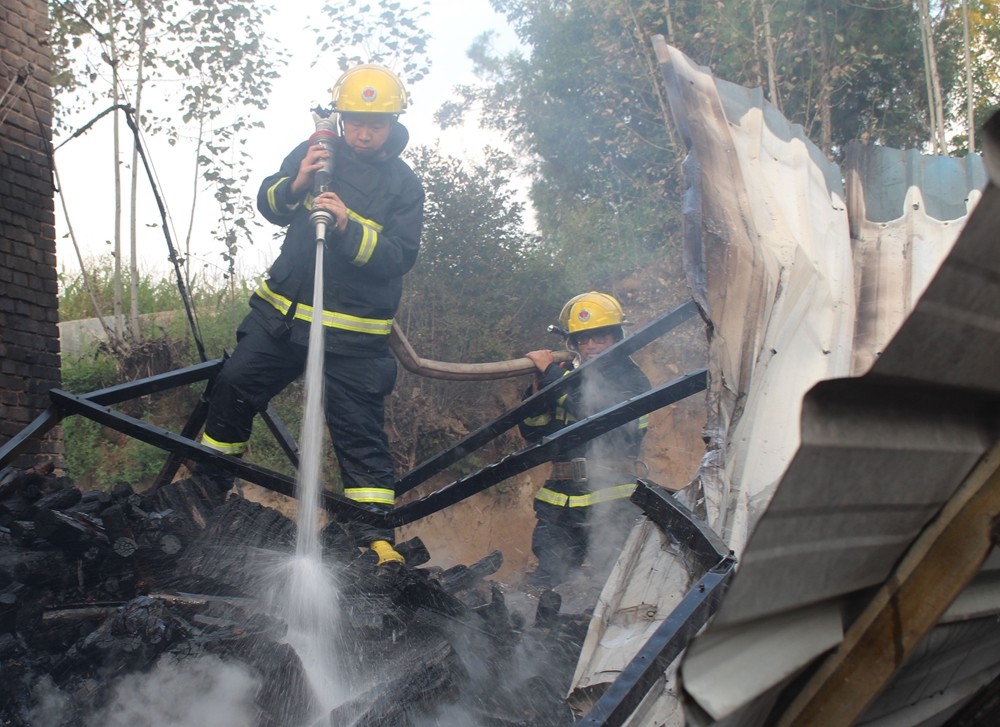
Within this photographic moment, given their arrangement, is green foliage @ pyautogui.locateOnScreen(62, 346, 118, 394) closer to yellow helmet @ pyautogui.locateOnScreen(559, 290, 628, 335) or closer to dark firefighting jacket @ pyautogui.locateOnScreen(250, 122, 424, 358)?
yellow helmet @ pyautogui.locateOnScreen(559, 290, 628, 335)

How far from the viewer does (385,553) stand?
4.10 metres

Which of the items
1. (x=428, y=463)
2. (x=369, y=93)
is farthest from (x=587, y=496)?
(x=369, y=93)

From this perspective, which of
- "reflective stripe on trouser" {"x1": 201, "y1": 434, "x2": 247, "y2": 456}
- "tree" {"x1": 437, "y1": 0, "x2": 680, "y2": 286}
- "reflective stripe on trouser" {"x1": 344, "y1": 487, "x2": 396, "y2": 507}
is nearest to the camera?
"reflective stripe on trouser" {"x1": 344, "y1": 487, "x2": 396, "y2": 507}

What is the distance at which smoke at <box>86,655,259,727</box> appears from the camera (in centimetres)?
292

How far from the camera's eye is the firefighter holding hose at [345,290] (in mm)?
4324

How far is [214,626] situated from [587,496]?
3.25 meters

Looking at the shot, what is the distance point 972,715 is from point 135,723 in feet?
8.24

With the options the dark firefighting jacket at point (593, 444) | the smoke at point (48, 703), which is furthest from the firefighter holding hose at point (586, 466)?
the smoke at point (48, 703)

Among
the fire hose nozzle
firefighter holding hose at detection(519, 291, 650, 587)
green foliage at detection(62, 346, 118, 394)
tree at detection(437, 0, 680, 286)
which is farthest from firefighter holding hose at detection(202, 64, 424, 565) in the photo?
tree at detection(437, 0, 680, 286)

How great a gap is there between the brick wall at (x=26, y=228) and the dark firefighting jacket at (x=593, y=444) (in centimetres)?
339

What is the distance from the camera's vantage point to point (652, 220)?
11742 mm

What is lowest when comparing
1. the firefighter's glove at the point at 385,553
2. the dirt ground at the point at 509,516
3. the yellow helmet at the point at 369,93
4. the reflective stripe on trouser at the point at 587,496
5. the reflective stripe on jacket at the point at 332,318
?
the dirt ground at the point at 509,516

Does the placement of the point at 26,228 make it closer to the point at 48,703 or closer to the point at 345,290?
the point at 345,290

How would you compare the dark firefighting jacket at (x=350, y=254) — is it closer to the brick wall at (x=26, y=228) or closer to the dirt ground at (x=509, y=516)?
the brick wall at (x=26, y=228)
